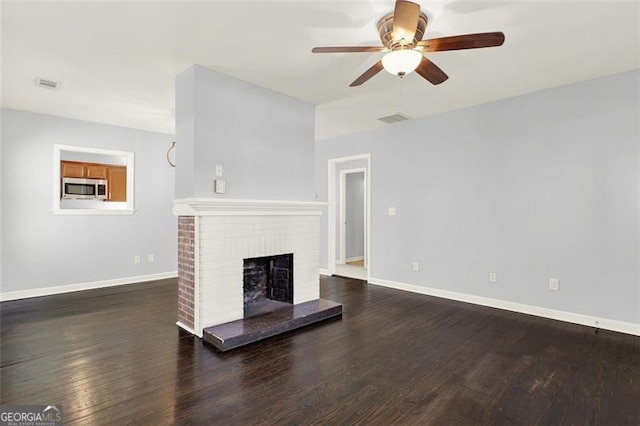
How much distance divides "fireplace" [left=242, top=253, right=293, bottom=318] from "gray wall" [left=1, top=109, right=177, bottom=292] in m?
2.62

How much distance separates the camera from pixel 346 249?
24.9ft

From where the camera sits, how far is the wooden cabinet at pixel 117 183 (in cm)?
518

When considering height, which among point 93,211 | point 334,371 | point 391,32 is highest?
point 391,32

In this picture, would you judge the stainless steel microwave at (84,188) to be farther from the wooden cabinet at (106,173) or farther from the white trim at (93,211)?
the white trim at (93,211)

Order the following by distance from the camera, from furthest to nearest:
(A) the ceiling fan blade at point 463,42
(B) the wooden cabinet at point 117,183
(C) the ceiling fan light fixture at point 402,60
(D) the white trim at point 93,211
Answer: (B) the wooden cabinet at point 117,183, (D) the white trim at point 93,211, (C) the ceiling fan light fixture at point 402,60, (A) the ceiling fan blade at point 463,42

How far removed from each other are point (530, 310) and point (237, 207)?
3.56 m

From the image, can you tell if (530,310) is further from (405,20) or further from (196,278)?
(196,278)

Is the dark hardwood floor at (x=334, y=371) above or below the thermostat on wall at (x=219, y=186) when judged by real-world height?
below

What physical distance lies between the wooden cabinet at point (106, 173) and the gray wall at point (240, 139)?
8.41ft

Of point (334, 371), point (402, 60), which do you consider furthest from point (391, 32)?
point (334, 371)

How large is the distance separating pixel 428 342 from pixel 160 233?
4.67 meters

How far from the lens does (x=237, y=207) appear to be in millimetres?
3248

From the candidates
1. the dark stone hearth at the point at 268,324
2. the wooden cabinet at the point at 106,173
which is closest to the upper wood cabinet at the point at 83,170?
the wooden cabinet at the point at 106,173

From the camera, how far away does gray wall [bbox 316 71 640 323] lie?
330cm
